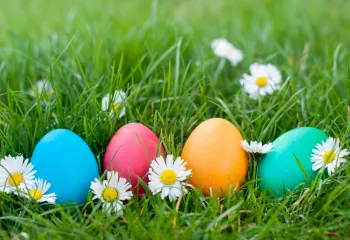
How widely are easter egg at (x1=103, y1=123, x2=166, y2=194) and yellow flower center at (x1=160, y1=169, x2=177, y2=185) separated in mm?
63

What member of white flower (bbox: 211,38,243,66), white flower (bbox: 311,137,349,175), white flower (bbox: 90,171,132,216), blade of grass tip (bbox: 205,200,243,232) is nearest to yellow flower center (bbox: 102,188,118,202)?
white flower (bbox: 90,171,132,216)

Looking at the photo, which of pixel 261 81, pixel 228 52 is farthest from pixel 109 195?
pixel 228 52

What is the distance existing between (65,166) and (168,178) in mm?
272

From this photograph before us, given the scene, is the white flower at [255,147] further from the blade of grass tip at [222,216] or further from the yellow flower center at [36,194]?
the yellow flower center at [36,194]

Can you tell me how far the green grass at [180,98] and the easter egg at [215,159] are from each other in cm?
4

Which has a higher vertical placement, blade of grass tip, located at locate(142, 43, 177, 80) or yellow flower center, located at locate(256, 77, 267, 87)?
blade of grass tip, located at locate(142, 43, 177, 80)

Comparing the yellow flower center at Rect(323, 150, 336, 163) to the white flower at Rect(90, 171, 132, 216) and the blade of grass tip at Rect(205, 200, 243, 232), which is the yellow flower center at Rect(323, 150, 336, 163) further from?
the white flower at Rect(90, 171, 132, 216)

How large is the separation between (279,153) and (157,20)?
121cm

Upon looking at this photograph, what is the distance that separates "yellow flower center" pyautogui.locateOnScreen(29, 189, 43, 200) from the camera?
56.4 inches

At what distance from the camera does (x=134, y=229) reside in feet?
4.42

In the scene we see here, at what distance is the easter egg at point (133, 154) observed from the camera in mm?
1502

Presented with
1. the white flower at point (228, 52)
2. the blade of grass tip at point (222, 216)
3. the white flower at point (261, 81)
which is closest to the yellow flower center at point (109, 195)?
the blade of grass tip at point (222, 216)

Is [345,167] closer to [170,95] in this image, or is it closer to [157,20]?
[170,95]

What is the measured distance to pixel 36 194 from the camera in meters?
1.43
